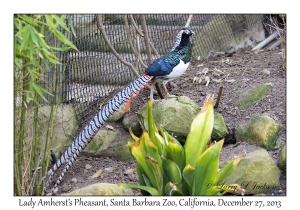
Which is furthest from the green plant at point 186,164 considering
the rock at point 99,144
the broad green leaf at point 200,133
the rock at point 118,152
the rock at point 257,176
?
the rock at point 99,144

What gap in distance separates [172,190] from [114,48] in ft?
10.1

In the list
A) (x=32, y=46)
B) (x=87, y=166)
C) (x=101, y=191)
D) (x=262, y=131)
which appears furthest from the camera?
(x=87, y=166)

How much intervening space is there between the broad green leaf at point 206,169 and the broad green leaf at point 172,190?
12cm

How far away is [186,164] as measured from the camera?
423cm

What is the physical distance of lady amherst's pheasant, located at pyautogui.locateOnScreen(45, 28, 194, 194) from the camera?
204 inches

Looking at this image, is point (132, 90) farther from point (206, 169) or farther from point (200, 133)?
point (206, 169)

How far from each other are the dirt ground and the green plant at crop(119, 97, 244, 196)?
59 centimetres

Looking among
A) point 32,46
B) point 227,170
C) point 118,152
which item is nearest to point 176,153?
point 227,170

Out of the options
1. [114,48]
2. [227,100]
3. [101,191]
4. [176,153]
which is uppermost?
[114,48]

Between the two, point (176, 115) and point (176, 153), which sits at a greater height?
point (176, 115)

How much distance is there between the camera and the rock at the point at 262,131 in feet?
16.4

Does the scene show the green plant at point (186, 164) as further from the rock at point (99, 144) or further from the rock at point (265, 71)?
the rock at point (265, 71)

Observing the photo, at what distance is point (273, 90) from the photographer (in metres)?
5.70
